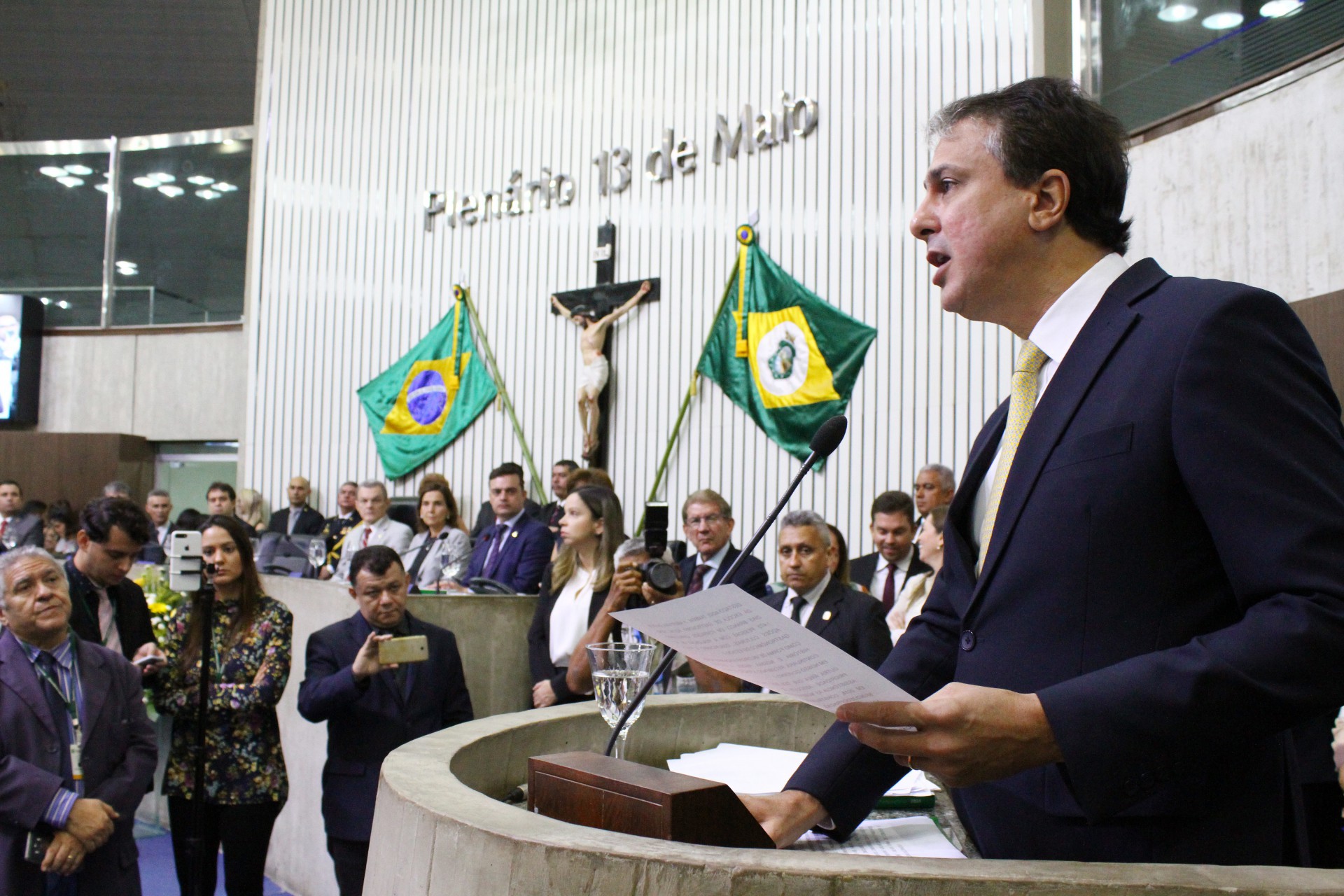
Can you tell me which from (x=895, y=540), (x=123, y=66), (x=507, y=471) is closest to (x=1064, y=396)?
(x=895, y=540)

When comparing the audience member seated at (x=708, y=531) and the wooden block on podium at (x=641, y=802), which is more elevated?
the audience member seated at (x=708, y=531)

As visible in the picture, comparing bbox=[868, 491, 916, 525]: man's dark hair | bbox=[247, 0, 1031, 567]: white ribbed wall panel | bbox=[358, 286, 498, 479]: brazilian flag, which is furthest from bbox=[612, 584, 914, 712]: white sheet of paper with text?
bbox=[358, 286, 498, 479]: brazilian flag

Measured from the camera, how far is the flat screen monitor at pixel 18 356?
1110cm

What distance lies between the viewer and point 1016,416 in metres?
1.14

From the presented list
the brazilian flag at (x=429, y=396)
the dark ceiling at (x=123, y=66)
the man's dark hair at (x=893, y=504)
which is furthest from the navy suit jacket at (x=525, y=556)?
the dark ceiling at (x=123, y=66)

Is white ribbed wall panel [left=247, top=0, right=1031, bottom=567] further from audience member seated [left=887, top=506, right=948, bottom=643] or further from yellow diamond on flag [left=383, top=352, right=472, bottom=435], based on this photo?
audience member seated [left=887, top=506, right=948, bottom=643]

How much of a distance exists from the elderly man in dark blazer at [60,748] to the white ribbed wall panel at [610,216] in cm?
463

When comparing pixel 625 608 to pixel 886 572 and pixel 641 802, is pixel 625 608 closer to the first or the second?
pixel 641 802

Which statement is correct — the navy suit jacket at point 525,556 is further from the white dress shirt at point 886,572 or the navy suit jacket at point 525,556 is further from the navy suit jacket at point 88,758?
the navy suit jacket at point 88,758

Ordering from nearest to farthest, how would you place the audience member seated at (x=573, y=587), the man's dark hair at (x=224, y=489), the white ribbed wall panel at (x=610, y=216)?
the audience member seated at (x=573, y=587), the white ribbed wall panel at (x=610, y=216), the man's dark hair at (x=224, y=489)

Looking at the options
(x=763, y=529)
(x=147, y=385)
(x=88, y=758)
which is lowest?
(x=88, y=758)

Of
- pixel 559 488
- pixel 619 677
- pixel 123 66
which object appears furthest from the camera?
pixel 123 66

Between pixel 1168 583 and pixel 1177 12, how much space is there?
5.10m

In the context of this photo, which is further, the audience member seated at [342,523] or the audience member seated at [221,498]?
the audience member seated at [221,498]
